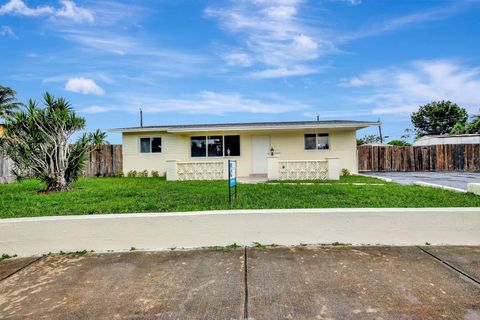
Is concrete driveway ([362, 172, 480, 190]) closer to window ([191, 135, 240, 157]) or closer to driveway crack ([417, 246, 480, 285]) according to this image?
driveway crack ([417, 246, 480, 285])

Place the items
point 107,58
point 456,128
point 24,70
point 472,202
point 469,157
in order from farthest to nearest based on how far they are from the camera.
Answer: point 456,128 < point 469,157 < point 107,58 < point 24,70 < point 472,202

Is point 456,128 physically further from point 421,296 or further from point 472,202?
point 421,296

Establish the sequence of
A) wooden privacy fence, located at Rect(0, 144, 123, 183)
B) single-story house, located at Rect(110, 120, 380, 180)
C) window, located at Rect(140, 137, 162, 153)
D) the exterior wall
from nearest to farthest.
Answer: single-story house, located at Rect(110, 120, 380, 180)
the exterior wall
window, located at Rect(140, 137, 162, 153)
wooden privacy fence, located at Rect(0, 144, 123, 183)

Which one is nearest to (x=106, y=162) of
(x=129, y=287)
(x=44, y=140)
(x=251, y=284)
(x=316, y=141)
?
(x=44, y=140)

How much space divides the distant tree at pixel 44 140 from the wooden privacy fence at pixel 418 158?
1793cm

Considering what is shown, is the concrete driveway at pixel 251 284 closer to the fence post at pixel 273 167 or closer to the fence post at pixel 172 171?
the fence post at pixel 273 167

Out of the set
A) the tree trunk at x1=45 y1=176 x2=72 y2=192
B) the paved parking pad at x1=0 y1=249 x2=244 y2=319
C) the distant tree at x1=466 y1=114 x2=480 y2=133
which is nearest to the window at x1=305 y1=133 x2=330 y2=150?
the tree trunk at x1=45 y1=176 x2=72 y2=192

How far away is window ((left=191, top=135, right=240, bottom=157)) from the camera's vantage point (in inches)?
655

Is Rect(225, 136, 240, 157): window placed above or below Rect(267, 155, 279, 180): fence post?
above

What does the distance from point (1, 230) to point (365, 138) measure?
51.2m

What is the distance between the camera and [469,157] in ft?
62.8

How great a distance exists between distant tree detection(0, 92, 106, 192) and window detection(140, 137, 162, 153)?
7656mm

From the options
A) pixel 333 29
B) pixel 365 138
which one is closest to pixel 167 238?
pixel 333 29

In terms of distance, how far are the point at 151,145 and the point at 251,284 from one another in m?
15.1
